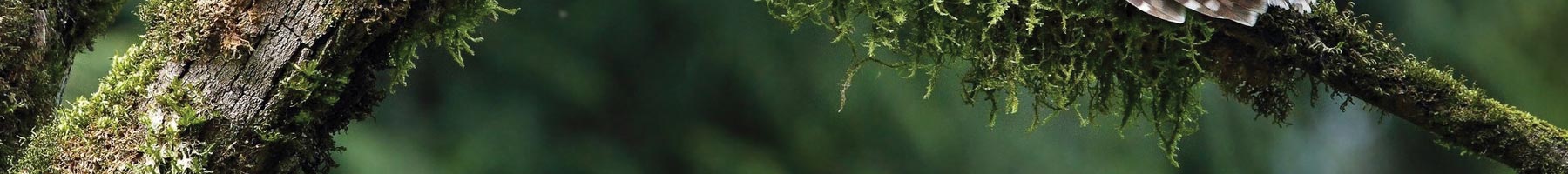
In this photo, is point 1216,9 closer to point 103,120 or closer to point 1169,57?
point 1169,57

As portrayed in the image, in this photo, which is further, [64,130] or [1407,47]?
[1407,47]

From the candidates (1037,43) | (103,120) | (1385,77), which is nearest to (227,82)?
(103,120)

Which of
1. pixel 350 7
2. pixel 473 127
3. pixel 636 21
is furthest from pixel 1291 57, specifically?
pixel 473 127

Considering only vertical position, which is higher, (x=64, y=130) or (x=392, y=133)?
(x=392, y=133)

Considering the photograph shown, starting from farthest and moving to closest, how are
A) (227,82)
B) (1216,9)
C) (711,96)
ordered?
(711,96)
(1216,9)
(227,82)

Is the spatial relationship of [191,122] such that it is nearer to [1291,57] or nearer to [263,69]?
[263,69]

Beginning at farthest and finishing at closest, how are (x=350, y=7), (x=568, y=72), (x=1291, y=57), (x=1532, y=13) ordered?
(x=1532, y=13)
(x=568, y=72)
(x=1291, y=57)
(x=350, y=7)

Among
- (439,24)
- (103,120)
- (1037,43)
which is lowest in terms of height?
(103,120)
